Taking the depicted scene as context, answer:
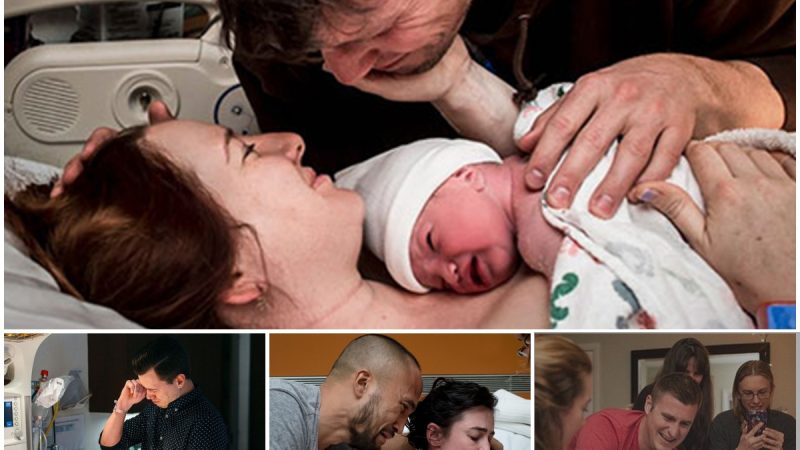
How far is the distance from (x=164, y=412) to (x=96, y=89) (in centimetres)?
62

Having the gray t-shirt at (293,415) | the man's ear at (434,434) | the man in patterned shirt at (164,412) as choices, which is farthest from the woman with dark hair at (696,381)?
the man in patterned shirt at (164,412)

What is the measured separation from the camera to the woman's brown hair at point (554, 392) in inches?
81.0

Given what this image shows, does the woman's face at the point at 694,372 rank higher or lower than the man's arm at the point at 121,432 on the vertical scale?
higher

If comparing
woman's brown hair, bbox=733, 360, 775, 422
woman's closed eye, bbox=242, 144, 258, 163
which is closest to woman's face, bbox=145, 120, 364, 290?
woman's closed eye, bbox=242, 144, 258, 163

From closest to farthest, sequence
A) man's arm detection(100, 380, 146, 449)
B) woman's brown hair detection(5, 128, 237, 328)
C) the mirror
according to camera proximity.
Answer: woman's brown hair detection(5, 128, 237, 328), man's arm detection(100, 380, 146, 449), the mirror

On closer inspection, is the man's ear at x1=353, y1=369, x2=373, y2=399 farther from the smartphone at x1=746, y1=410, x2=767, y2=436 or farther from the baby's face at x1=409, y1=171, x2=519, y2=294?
the smartphone at x1=746, y1=410, x2=767, y2=436

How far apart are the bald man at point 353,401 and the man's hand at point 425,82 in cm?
46

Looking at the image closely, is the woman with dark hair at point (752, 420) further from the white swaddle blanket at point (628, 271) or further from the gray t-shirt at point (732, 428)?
the white swaddle blanket at point (628, 271)

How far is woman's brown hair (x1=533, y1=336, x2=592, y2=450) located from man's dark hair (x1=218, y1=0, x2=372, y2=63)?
2.47 feet

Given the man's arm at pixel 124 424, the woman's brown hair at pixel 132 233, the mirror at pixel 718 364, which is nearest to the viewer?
the woman's brown hair at pixel 132 233

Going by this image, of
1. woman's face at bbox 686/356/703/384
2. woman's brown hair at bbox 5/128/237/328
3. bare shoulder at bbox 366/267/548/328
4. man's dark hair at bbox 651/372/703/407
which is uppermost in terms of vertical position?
woman's brown hair at bbox 5/128/237/328

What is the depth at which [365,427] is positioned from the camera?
6.66ft

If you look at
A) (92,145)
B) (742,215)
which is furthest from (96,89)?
(742,215)

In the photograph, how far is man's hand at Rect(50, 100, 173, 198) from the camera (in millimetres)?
1895
